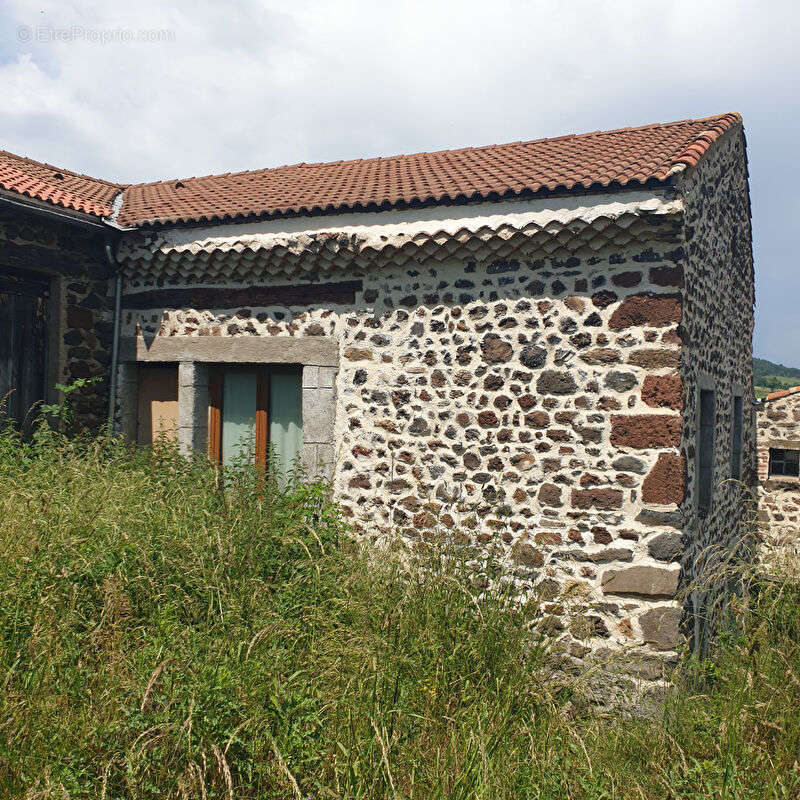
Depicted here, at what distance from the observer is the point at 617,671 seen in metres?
5.39

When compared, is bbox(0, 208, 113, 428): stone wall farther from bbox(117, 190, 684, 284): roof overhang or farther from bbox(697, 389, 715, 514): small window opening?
bbox(697, 389, 715, 514): small window opening

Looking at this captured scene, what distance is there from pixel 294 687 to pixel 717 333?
232 inches

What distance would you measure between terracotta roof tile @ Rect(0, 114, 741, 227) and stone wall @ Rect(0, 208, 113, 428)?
1.30 ft

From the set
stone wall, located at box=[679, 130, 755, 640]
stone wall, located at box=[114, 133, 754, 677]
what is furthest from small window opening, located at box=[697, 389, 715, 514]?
stone wall, located at box=[114, 133, 754, 677]

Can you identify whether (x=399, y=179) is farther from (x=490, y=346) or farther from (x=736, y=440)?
(x=736, y=440)

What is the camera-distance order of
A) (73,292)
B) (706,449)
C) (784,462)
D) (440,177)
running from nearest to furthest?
(706,449) < (440,177) < (73,292) < (784,462)

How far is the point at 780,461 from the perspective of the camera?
14.8m

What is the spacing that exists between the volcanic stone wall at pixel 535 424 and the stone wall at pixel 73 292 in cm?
313

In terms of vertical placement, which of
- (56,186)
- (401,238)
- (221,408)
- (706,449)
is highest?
(56,186)

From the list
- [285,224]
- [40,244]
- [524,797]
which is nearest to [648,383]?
[524,797]

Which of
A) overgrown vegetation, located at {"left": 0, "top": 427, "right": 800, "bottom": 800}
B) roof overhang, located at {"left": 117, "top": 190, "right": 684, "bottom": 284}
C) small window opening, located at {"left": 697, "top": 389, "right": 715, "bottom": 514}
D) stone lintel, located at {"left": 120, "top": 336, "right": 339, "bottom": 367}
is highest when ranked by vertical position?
roof overhang, located at {"left": 117, "top": 190, "right": 684, "bottom": 284}

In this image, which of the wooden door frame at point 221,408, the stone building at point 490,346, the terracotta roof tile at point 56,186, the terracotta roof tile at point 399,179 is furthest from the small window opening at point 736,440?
the terracotta roof tile at point 56,186

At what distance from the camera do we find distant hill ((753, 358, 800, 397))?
166ft

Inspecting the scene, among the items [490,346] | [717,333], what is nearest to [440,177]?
[490,346]
